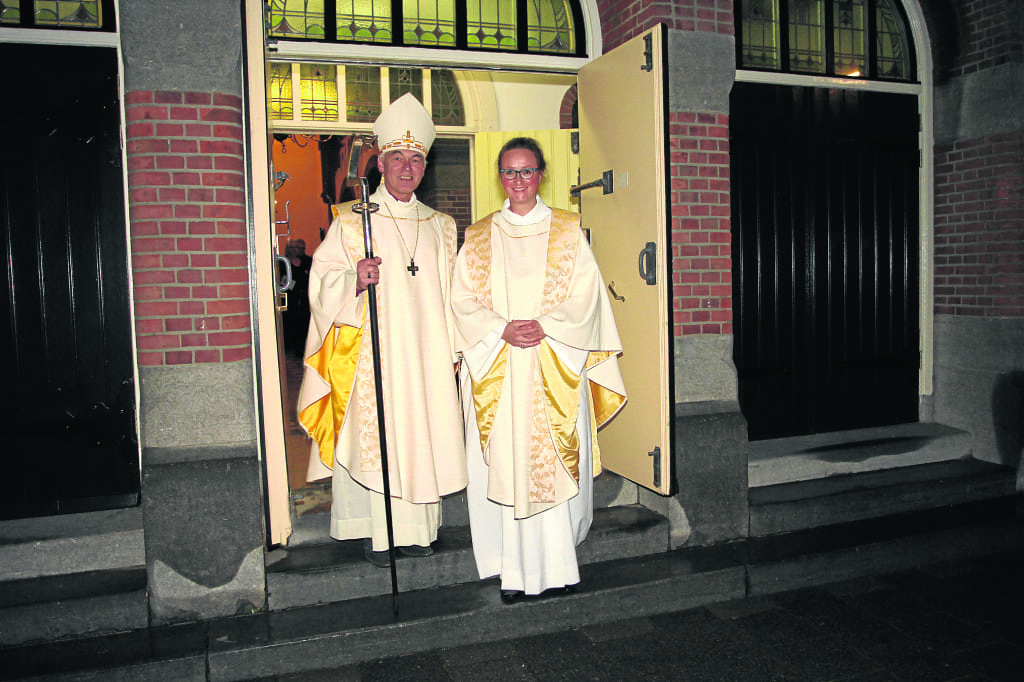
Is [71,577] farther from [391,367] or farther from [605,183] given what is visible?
[605,183]

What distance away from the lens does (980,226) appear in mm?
5176

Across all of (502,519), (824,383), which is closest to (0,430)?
(502,519)

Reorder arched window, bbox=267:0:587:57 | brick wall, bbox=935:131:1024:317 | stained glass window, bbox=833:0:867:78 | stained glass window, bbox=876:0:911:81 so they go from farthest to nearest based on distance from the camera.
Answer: stained glass window, bbox=876:0:911:81 → stained glass window, bbox=833:0:867:78 → brick wall, bbox=935:131:1024:317 → arched window, bbox=267:0:587:57

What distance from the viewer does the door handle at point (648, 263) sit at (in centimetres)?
372

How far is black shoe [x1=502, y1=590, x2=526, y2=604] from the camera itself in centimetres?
346

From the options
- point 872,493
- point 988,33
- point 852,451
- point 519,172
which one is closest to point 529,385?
point 519,172

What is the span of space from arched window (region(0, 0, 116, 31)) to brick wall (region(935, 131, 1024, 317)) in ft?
17.1

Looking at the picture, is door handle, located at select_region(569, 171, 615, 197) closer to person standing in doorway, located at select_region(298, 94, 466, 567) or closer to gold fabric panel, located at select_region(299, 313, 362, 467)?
person standing in doorway, located at select_region(298, 94, 466, 567)

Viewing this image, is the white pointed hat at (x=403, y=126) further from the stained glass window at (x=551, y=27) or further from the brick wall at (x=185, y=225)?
the stained glass window at (x=551, y=27)

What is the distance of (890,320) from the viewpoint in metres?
5.46

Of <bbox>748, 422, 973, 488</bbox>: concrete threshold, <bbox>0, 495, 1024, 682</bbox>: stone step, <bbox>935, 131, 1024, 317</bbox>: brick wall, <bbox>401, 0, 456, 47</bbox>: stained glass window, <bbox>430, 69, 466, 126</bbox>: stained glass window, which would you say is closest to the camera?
<bbox>0, 495, 1024, 682</bbox>: stone step

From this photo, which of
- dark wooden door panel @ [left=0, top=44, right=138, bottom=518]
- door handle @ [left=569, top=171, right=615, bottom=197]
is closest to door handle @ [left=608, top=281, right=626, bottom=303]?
door handle @ [left=569, top=171, right=615, bottom=197]

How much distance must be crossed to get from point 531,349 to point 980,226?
3.56 meters

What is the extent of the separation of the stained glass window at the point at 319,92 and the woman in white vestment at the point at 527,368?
420 cm
